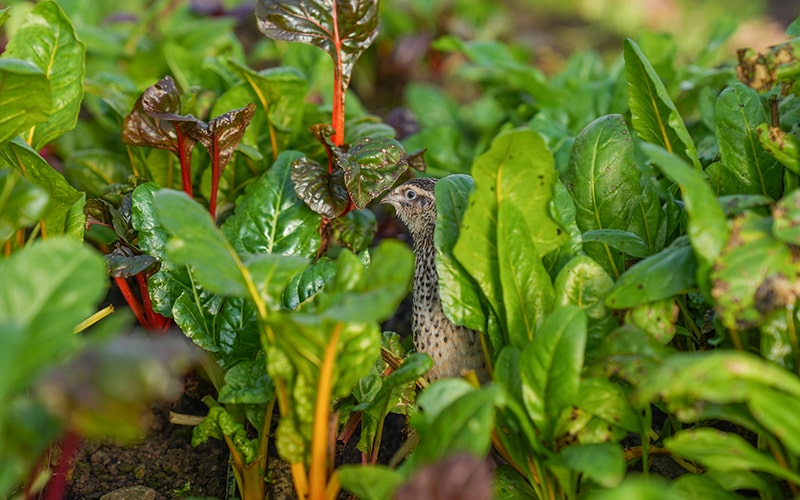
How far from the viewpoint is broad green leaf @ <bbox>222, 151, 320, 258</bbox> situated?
192 cm

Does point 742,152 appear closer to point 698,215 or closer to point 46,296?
point 698,215

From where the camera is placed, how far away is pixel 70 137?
9.16 ft

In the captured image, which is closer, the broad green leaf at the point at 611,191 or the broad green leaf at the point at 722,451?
the broad green leaf at the point at 722,451

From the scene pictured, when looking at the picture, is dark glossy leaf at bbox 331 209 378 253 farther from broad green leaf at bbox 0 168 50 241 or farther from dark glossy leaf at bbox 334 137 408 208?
broad green leaf at bbox 0 168 50 241

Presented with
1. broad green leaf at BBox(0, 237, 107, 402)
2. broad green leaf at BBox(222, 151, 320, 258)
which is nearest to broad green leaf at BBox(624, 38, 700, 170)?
broad green leaf at BBox(222, 151, 320, 258)

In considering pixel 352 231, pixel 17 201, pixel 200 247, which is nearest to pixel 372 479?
pixel 200 247

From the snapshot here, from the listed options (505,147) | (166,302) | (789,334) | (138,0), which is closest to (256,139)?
(166,302)

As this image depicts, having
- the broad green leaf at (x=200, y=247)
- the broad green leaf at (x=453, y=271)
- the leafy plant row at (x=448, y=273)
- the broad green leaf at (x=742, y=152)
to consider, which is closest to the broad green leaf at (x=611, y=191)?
the leafy plant row at (x=448, y=273)

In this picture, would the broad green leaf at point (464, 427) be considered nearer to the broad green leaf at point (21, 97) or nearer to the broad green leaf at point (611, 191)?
the broad green leaf at point (611, 191)

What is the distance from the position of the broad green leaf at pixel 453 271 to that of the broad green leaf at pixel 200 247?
1.42 ft

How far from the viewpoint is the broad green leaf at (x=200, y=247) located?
1.35 m

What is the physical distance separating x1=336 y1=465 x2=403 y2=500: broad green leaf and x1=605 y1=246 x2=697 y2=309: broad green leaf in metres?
0.50

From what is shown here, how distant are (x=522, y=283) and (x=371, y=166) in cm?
48

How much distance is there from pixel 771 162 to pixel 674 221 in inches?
9.1
